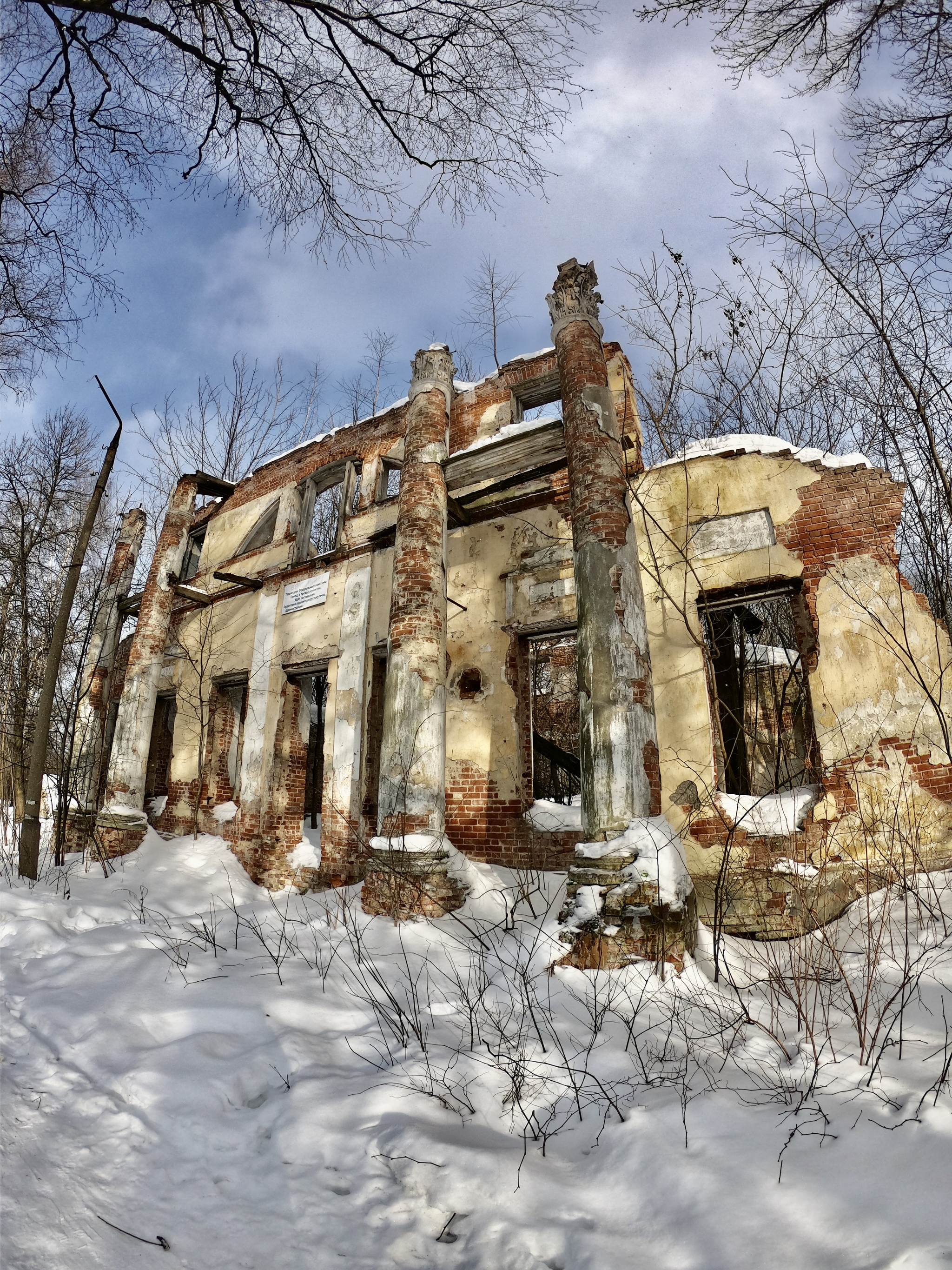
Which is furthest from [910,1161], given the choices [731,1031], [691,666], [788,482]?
[788,482]

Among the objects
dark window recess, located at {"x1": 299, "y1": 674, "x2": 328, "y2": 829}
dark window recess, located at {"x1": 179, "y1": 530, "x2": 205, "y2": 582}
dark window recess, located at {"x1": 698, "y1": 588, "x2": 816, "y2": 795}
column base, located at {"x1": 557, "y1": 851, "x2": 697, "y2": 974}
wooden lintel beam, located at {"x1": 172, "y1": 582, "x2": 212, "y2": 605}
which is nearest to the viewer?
column base, located at {"x1": 557, "y1": 851, "x2": 697, "y2": 974}

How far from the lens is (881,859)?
17.9ft

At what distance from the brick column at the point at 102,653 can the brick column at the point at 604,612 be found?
35.2 ft

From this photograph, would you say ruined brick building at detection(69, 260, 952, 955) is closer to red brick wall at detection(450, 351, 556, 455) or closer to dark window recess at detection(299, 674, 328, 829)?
red brick wall at detection(450, 351, 556, 455)

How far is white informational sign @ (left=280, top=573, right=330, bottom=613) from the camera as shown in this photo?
9945mm

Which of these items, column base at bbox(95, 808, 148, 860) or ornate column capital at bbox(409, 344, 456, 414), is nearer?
ornate column capital at bbox(409, 344, 456, 414)

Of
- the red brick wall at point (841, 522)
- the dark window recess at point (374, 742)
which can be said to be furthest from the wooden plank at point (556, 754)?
the red brick wall at point (841, 522)

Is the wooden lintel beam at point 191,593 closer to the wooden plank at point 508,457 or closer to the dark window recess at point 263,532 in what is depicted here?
the dark window recess at point 263,532

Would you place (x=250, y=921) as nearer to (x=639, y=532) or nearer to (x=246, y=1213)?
(x=246, y=1213)

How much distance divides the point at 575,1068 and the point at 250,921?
12.7 ft

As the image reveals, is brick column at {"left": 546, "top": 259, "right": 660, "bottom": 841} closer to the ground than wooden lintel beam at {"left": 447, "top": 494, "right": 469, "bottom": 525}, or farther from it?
closer to the ground

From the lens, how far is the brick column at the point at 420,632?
633cm

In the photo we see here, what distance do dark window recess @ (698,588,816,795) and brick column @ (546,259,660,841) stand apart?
82cm

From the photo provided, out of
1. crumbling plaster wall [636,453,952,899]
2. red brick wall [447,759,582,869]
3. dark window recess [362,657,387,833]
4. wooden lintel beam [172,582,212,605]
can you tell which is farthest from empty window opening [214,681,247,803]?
crumbling plaster wall [636,453,952,899]
